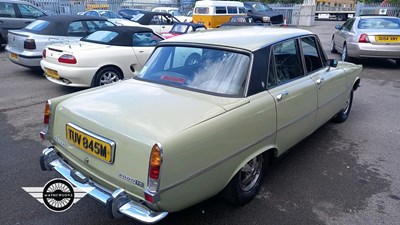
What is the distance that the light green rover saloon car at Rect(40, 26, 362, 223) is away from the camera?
7.13 feet

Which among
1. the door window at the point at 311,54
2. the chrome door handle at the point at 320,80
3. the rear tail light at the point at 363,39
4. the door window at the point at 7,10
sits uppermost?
the door window at the point at 7,10

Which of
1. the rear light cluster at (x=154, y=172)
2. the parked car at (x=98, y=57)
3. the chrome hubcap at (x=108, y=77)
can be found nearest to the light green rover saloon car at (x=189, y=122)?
the rear light cluster at (x=154, y=172)

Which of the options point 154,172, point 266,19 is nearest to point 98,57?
point 154,172

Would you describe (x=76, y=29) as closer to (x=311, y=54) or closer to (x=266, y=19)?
(x=311, y=54)

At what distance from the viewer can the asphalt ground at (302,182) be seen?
9.22 ft

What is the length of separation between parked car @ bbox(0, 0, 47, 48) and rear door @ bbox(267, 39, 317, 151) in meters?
10.8

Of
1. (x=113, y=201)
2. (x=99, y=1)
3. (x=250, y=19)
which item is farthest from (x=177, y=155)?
(x=99, y=1)

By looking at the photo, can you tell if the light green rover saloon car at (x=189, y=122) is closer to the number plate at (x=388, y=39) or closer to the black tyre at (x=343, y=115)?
the black tyre at (x=343, y=115)

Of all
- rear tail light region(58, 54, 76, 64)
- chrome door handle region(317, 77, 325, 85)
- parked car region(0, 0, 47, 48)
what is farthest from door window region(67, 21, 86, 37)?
chrome door handle region(317, 77, 325, 85)

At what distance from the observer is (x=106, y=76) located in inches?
257

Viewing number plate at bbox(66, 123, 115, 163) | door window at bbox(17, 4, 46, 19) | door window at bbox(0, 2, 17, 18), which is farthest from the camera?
door window at bbox(17, 4, 46, 19)

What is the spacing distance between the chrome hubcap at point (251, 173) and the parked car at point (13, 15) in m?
11.1

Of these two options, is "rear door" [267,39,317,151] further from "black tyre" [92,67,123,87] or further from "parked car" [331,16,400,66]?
"parked car" [331,16,400,66]

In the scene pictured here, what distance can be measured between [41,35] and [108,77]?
2521 mm
